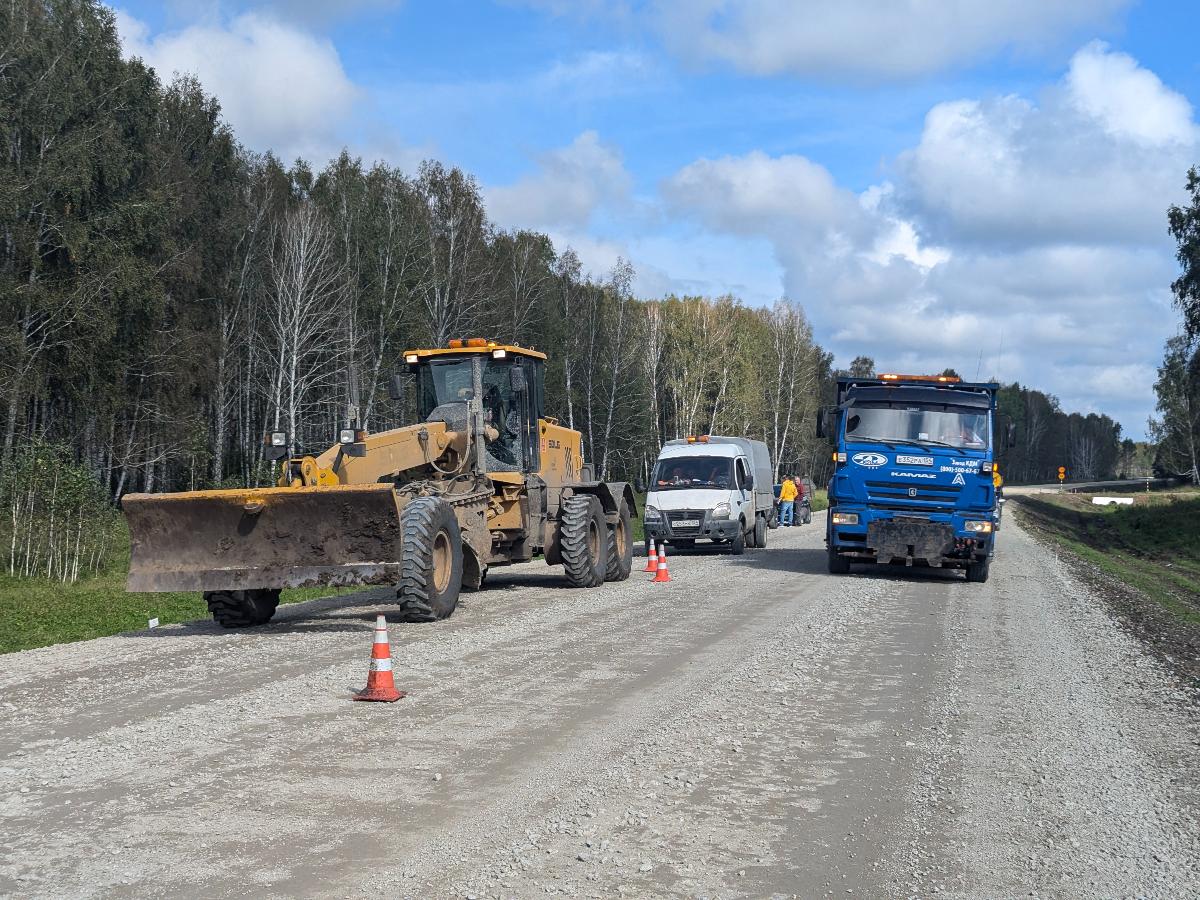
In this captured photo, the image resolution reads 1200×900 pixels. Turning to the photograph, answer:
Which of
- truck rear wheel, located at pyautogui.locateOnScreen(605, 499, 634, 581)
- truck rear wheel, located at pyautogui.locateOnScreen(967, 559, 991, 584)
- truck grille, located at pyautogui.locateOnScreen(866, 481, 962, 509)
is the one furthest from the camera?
truck rear wheel, located at pyautogui.locateOnScreen(967, 559, 991, 584)

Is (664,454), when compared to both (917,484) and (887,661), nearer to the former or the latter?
(917,484)

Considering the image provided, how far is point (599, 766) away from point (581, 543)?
955 centimetres

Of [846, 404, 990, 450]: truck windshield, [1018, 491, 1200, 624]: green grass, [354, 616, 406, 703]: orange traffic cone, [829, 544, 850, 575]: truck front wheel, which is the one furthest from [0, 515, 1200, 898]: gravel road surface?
[1018, 491, 1200, 624]: green grass

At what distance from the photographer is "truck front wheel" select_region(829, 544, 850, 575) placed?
1888cm

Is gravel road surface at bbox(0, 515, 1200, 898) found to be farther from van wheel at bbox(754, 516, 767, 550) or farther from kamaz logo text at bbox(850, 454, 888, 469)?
van wheel at bbox(754, 516, 767, 550)

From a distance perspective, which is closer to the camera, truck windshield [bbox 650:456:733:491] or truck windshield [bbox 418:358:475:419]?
truck windshield [bbox 418:358:475:419]

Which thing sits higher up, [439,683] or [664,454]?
[664,454]

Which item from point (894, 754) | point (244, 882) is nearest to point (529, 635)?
point (894, 754)

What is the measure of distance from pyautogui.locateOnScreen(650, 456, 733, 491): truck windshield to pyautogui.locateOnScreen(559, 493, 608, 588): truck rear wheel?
7.76 m

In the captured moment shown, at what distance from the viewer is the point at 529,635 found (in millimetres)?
11461

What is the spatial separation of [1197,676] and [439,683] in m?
6.66

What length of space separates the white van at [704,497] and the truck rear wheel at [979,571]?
6016mm

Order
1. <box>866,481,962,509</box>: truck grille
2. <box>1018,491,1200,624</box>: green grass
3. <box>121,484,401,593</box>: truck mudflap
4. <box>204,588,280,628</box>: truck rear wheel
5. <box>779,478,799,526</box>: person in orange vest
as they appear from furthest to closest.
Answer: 1. <box>779,478,799,526</box>: person in orange vest
2. <box>1018,491,1200,624</box>: green grass
3. <box>866,481,962,509</box>: truck grille
4. <box>204,588,280,628</box>: truck rear wheel
5. <box>121,484,401,593</box>: truck mudflap

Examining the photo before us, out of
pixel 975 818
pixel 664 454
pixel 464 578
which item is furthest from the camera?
pixel 664 454
